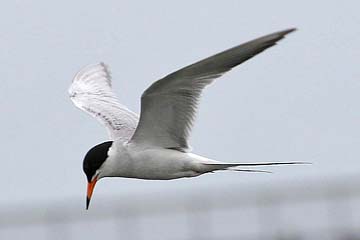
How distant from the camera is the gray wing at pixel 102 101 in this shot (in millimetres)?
16234

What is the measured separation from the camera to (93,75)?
18016mm

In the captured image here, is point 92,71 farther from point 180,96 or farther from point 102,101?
point 180,96

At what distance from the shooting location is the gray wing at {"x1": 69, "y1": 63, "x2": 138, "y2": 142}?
16.2 metres

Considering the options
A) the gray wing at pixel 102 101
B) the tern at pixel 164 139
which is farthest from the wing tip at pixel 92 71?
the tern at pixel 164 139

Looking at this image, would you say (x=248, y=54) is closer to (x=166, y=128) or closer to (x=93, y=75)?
(x=166, y=128)

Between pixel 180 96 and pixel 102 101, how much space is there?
2228 millimetres

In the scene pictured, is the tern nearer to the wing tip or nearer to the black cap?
the black cap

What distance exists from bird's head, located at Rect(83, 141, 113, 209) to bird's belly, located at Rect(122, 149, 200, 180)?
0.22 m

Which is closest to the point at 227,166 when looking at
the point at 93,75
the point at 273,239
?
the point at 93,75

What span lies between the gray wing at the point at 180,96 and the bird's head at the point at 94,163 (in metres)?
0.25

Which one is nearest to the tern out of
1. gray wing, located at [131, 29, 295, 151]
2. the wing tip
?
gray wing, located at [131, 29, 295, 151]

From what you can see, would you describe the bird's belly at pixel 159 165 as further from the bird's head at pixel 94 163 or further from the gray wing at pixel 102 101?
the gray wing at pixel 102 101

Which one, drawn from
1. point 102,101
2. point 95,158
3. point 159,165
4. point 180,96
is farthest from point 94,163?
point 102,101

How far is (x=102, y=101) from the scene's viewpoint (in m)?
17.3
